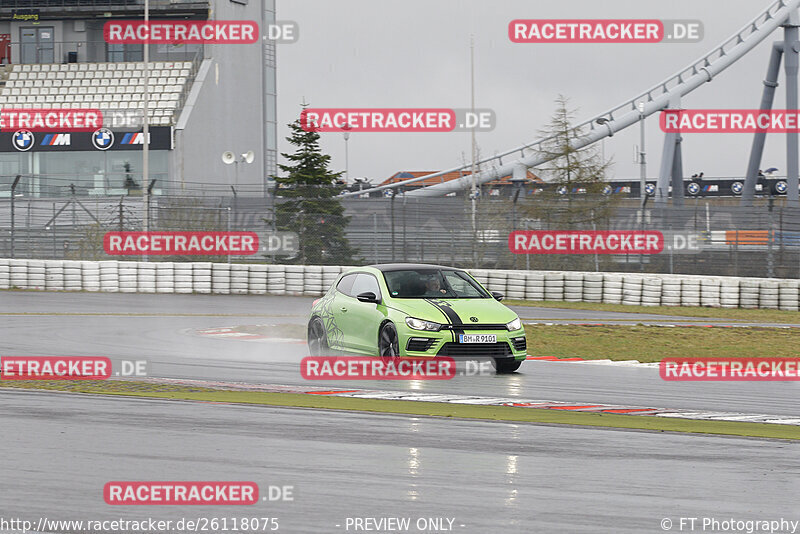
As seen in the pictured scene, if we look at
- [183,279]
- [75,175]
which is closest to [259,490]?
[183,279]

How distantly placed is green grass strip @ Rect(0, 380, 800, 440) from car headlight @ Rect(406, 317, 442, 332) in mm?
1934

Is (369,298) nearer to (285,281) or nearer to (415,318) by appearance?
(415,318)

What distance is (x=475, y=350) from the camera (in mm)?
12383

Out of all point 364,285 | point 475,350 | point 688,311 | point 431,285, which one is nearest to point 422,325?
point 475,350

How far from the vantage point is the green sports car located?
1233cm

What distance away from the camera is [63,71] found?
4831cm

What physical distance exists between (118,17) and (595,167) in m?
24.9

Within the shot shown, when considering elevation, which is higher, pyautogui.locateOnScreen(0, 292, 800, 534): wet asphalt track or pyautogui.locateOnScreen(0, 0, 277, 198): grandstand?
pyautogui.locateOnScreen(0, 0, 277, 198): grandstand

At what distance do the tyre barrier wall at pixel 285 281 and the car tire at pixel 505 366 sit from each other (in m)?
14.2

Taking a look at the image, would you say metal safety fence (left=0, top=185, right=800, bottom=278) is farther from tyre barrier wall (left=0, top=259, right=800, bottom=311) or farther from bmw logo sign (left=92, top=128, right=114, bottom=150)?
bmw logo sign (left=92, top=128, right=114, bottom=150)

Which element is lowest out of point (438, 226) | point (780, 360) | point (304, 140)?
point (780, 360)

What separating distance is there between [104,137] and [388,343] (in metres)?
35.2

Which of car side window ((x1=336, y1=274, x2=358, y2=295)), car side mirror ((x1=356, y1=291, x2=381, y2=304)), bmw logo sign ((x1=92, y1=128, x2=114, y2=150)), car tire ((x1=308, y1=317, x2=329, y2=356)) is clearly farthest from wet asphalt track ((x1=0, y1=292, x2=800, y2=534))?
bmw logo sign ((x1=92, y1=128, x2=114, y2=150))

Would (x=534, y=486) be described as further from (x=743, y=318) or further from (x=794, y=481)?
(x=743, y=318)
